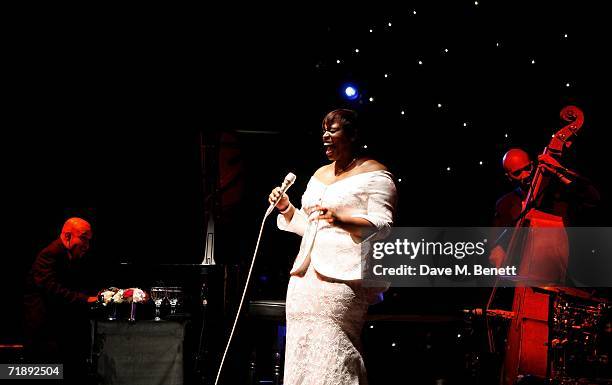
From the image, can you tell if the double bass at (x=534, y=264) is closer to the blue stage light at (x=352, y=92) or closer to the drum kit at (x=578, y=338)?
the drum kit at (x=578, y=338)

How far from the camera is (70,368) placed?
5020 mm

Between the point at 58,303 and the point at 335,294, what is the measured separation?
9.97 feet

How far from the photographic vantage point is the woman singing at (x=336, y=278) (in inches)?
111

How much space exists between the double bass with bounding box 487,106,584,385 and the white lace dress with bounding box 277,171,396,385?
164 cm

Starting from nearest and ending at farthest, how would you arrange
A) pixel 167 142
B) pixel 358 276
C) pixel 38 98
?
pixel 358 276
pixel 38 98
pixel 167 142

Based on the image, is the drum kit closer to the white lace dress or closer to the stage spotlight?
the white lace dress

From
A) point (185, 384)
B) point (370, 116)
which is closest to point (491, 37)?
point (370, 116)

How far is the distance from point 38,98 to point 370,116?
2.92 meters

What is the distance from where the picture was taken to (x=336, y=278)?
2.86 meters

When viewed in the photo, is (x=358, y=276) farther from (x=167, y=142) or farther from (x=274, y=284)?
(x=167, y=142)

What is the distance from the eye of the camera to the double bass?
165 inches

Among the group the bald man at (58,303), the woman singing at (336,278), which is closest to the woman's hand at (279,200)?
the woman singing at (336,278)

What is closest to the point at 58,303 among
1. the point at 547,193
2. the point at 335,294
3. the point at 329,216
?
the point at 335,294

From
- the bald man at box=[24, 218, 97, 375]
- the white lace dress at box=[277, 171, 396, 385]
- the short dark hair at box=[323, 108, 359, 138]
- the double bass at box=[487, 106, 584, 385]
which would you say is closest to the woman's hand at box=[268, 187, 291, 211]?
the white lace dress at box=[277, 171, 396, 385]
